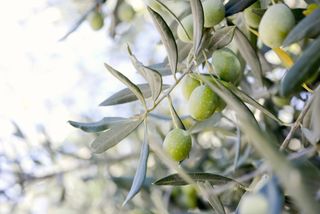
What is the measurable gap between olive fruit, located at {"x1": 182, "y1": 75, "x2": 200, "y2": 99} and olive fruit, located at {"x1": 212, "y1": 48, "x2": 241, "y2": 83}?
1.9 inches

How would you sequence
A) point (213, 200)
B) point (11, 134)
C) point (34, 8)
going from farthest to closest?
1. point (34, 8)
2. point (11, 134)
3. point (213, 200)

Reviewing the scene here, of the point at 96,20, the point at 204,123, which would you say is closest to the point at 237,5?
the point at 204,123

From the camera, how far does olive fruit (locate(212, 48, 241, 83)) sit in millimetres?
829

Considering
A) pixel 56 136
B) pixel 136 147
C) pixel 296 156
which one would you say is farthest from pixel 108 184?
pixel 296 156

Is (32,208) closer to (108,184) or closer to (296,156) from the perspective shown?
(108,184)

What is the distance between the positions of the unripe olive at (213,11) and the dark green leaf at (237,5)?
0.9 inches

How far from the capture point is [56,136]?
2.83m

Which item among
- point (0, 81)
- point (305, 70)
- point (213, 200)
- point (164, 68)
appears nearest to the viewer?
point (305, 70)

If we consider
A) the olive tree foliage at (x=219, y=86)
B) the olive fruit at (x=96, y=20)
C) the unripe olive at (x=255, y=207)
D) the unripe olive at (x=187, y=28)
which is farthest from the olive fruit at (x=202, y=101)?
the olive fruit at (x=96, y=20)

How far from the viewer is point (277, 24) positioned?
0.77m

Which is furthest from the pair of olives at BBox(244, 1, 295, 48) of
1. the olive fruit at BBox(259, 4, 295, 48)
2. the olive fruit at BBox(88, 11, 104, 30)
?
the olive fruit at BBox(88, 11, 104, 30)

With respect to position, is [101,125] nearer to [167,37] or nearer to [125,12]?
[167,37]

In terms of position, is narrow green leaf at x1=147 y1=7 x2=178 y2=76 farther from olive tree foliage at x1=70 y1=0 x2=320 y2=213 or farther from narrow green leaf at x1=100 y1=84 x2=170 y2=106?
narrow green leaf at x1=100 y1=84 x2=170 y2=106

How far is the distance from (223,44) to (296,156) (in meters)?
0.25
